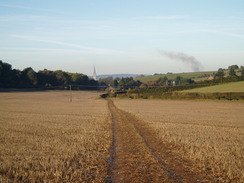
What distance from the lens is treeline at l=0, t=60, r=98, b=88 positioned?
108188 mm

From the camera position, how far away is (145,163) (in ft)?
38.2

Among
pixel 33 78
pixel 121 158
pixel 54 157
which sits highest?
pixel 33 78

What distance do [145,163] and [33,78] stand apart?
113588 millimetres

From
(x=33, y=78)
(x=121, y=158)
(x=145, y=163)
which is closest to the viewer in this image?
(x=145, y=163)

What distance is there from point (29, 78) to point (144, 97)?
62.9 m

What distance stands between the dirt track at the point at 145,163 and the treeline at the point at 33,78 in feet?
332

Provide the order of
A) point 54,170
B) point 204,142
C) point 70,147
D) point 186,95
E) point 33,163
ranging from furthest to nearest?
point 186,95 → point 204,142 → point 70,147 → point 33,163 → point 54,170

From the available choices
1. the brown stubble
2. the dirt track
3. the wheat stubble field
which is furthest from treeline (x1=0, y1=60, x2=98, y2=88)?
the dirt track

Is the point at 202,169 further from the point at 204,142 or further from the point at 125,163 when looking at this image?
the point at 204,142

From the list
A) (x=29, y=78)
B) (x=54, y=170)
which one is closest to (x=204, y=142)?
(x=54, y=170)

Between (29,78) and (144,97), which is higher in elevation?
(29,78)

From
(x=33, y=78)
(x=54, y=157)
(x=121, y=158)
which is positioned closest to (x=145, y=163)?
(x=121, y=158)

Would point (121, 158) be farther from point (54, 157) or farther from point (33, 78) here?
point (33, 78)

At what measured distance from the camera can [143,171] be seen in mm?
10492
